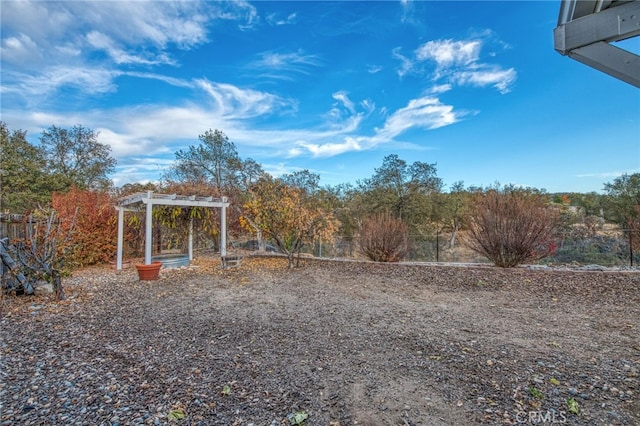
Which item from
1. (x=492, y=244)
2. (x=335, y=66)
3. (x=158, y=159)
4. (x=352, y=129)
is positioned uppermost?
(x=335, y=66)

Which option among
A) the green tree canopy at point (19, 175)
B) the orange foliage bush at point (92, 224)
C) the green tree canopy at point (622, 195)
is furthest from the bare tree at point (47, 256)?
the green tree canopy at point (622, 195)

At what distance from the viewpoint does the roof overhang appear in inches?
50.2

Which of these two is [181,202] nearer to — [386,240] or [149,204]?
[149,204]

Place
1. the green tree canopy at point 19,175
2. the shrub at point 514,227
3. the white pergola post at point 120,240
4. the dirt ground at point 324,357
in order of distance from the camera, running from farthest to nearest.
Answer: the green tree canopy at point 19,175
the white pergola post at point 120,240
the shrub at point 514,227
the dirt ground at point 324,357

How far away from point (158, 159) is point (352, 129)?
8.20 m

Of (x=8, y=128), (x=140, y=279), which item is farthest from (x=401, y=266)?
(x=8, y=128)

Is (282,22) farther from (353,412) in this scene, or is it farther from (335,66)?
(353,412)

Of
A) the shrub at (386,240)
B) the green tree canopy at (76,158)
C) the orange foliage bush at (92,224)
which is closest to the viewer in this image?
the orange foliage bush at (92,224)

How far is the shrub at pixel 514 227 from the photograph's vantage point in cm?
671

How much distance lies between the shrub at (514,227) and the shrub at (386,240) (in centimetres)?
198

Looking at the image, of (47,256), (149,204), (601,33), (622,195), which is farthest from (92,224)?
(622,195)

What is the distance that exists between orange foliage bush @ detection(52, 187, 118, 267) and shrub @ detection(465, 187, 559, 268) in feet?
34.1

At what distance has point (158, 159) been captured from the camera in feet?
39.3

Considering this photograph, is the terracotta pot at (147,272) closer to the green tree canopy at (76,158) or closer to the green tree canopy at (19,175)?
the green tree canopy at (19,175)
